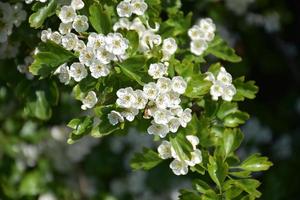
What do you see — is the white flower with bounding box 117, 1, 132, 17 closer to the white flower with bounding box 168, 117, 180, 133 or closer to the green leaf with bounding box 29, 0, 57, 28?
the green leaf with bounding box 29, 0, 57, 28

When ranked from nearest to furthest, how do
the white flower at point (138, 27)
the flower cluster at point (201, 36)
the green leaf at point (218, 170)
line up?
the green leaf at point (218, 170), the white flower at point (138, 27), the flower cluster at point (201, 36)

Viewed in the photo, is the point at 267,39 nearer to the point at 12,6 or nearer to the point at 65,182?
the point at 65,182

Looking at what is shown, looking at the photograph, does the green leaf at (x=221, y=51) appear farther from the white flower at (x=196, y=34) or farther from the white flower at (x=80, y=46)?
the white flower at (x=80, y=46)

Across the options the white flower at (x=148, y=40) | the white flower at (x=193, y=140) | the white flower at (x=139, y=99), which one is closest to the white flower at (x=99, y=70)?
the white flower at (x=139, y=99)

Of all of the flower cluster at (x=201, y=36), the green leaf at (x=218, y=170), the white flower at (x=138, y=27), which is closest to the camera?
the green leaf at (x=218, y=170)

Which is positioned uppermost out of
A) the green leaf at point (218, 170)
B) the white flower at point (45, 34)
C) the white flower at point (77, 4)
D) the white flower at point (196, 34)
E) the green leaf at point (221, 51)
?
the white flower at point (77, 4)

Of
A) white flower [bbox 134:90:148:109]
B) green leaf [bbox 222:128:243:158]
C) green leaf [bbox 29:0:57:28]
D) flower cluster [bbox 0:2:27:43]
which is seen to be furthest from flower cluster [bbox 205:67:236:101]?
flower cluster [bbox 0:2:27:43]
